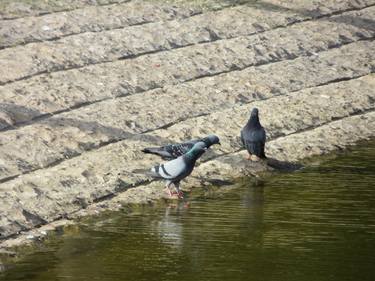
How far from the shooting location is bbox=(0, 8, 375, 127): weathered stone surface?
15.6m

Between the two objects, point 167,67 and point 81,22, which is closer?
point 167,67

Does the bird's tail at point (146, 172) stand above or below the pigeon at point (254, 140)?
below

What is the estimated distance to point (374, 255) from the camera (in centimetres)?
1028

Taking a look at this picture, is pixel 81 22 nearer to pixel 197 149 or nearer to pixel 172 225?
pixel 197 149

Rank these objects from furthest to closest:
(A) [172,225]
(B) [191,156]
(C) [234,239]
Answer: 1. (B) [191,156]
2. (A) [172,225]
3. (C) [234,239]

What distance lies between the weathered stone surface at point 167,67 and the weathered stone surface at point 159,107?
0.25 metres


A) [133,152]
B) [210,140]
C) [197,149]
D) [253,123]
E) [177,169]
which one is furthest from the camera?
[253,123]

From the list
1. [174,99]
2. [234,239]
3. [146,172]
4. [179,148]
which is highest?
[174,99]

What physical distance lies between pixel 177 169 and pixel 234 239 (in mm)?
2156

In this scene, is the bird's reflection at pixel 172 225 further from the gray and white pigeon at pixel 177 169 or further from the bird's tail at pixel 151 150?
the bird's tail at pixel 151 150

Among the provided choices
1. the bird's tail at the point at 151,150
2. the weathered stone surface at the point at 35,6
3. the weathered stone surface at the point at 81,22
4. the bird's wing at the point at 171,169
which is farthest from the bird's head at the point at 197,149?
the weathered stone surface at the point at 35,6

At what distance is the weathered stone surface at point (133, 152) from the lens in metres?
12.1

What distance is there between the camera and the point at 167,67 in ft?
57.5

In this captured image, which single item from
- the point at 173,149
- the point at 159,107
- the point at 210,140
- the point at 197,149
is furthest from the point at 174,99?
the point at 197,149
